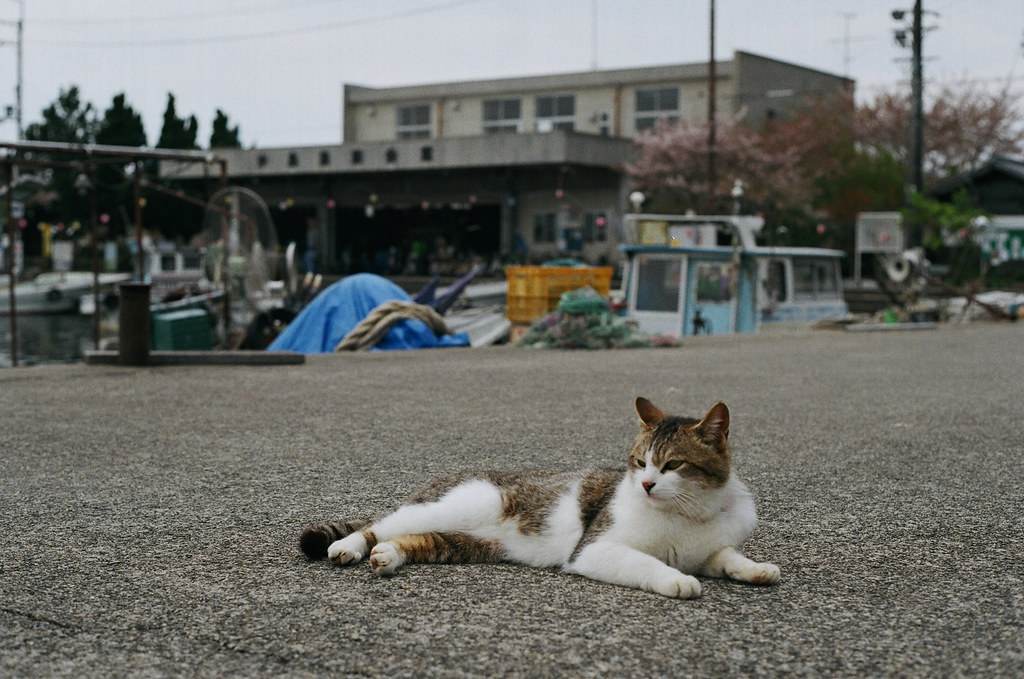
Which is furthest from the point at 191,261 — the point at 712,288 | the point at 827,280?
the point at 712,288

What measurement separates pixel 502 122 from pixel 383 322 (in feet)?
119

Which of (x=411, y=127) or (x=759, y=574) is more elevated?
(x=411, y=127)

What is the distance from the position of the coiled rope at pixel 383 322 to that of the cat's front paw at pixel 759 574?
11.2 meters

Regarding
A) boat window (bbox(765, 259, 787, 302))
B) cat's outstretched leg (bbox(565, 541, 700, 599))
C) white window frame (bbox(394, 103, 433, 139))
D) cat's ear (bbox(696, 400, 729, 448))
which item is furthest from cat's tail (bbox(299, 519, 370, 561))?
white window frame (bbox(394, 103, 433, 139))

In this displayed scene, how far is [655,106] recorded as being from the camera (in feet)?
151

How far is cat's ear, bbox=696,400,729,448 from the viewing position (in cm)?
328

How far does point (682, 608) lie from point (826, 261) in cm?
1963

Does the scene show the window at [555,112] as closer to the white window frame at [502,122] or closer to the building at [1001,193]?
the white window frame at [502,122]

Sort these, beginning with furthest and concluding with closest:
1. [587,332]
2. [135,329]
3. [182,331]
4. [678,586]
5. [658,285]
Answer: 1. [658,285]
2. [182,331]
3. [587,332]
4. [135,329]
5. [678,586]

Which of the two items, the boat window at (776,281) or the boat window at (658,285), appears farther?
the boat window at (776,281)

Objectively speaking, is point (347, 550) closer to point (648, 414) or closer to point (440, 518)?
point (440, 518)

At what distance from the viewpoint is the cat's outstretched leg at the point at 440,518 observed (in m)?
→ 3.52

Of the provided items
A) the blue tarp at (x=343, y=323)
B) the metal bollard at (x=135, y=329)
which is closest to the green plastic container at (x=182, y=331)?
the blue tarp at (x=343, y=323)

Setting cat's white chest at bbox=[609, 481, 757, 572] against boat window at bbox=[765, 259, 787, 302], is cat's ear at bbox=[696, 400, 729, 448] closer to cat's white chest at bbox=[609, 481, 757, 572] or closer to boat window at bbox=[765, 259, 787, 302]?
cat's white chest at bbox=[609, 481, 757, 572]
